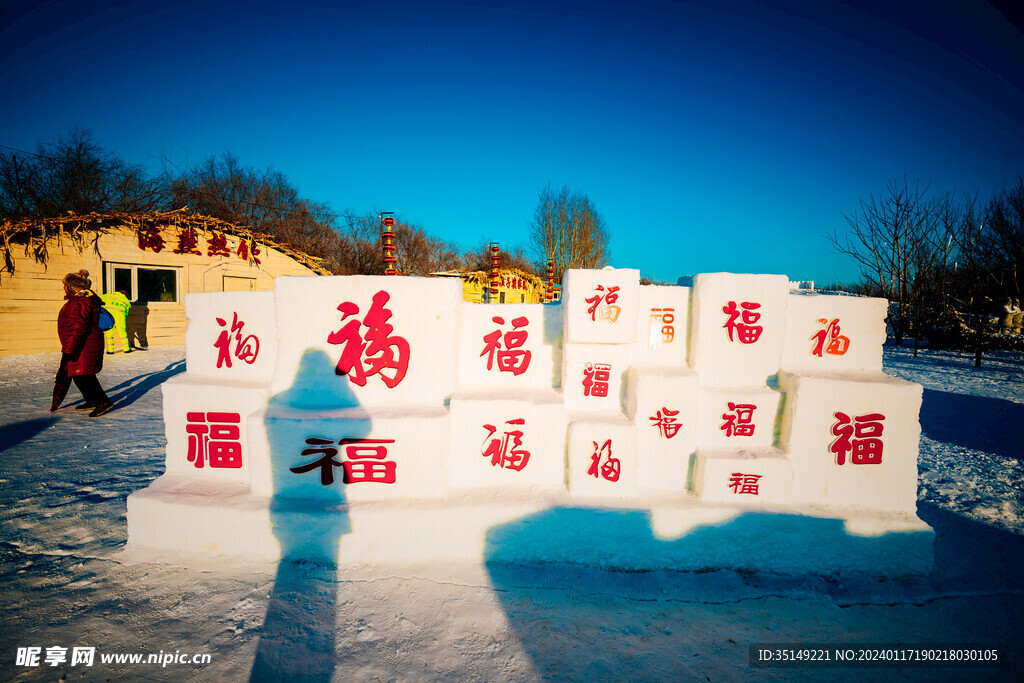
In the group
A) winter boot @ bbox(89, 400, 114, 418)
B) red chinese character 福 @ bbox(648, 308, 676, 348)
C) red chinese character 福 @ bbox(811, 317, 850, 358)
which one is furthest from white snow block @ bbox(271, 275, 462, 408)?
winter boot @ bbox(89, 400, 114, 418)

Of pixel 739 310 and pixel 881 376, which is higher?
pixel 739 310

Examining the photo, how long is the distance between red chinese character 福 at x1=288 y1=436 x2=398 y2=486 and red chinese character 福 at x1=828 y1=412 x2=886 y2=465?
299cm

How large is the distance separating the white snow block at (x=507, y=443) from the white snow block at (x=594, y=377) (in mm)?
217

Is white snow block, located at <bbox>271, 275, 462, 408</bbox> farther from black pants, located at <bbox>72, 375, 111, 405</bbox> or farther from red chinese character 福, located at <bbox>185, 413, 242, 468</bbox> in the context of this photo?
black pants, located at <bbox>72, 375, 111, 405</bbox>

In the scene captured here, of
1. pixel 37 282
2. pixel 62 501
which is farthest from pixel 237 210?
pixel 62 501

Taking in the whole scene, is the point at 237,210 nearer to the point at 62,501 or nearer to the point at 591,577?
the point at 62,501

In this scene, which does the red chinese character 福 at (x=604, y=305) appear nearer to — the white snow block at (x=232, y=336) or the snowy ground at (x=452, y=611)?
Result: the snowy ground at (x=452, y=611)

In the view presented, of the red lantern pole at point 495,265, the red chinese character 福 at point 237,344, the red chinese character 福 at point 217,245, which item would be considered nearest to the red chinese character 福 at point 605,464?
the red chinese character 福 at point 237,344

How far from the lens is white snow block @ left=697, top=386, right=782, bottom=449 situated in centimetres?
271

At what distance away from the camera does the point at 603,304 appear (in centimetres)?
264

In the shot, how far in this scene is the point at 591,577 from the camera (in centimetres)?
244

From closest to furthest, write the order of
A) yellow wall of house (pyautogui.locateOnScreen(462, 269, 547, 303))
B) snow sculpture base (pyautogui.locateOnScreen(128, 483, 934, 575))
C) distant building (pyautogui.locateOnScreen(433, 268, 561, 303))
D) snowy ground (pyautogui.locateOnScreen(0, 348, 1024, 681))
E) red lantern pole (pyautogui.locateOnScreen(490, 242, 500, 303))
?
snowy ground (pyautogui.locateOnScreen(0, 348, 1024, 681)), snow sculpture base (pyautogui.locateOnScreen(128, 483, 934, 575)), red lantern pole (pyautogui.locateOnScreen(490, 242, 500, 303)), distant building (pyautogui.locateOnScreen(433, 268, 561, 303)), yellow wall of house (pyautogui.locateOnScreen(462, 269, 547, 303))

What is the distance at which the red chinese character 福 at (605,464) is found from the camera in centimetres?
256

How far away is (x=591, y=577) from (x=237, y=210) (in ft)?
77.3
